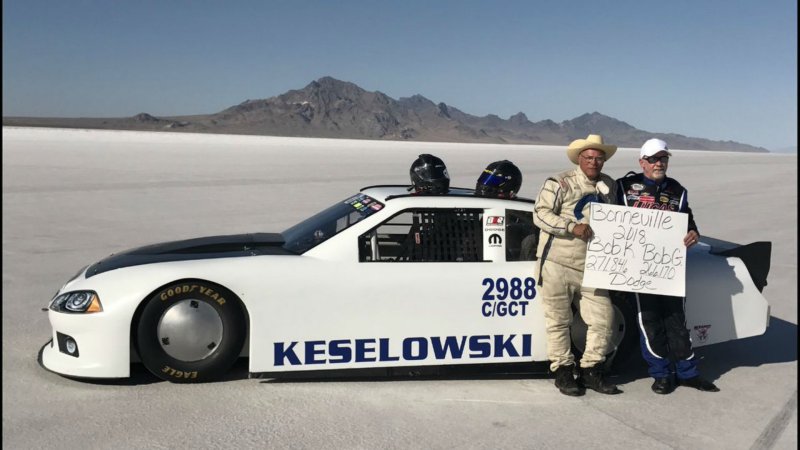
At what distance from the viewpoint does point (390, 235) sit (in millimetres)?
5824

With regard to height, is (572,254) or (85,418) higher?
(572,254)

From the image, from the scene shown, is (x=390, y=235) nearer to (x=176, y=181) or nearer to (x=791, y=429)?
(x=791, y=429)

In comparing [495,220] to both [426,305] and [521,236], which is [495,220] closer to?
[521,236]

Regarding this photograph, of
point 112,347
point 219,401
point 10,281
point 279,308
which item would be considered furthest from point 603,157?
point 10,281

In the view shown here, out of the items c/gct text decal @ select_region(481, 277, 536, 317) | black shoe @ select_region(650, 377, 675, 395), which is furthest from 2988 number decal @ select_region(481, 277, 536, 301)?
black shoe @ select_region(650, 377, 675, 395)

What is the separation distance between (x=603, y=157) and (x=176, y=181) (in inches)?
829

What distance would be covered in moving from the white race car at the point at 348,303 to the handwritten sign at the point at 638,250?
1.17 feet

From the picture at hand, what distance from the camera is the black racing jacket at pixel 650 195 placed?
5141 millimetres

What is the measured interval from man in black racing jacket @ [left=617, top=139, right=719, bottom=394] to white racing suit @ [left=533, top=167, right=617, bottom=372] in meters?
0.24

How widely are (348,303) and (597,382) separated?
1803 millimetres

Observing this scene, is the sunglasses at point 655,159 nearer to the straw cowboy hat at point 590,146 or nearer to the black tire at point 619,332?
the straw cowboy hat at point 590,146

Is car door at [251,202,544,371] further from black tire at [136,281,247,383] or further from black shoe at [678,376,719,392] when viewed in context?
black shoe at [678,376,719,392]

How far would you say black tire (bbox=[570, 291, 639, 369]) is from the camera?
17.4 ft

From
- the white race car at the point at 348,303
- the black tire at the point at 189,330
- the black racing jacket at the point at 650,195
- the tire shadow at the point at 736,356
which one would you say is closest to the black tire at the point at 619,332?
the white race car at the point at 348,303
